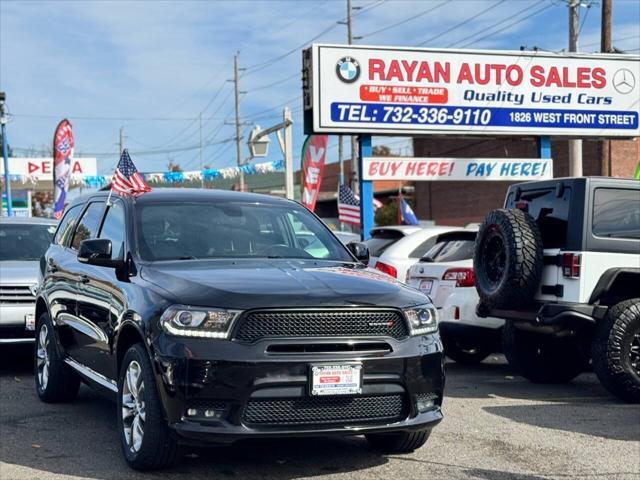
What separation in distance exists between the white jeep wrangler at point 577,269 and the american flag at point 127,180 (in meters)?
3.41

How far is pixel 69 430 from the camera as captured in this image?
7.15 m

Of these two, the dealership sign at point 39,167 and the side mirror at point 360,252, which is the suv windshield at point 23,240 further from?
the dealership sign at point 39,167

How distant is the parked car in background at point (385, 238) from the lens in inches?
467

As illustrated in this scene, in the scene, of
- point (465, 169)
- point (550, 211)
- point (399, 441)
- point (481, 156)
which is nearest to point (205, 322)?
point (399, 441)

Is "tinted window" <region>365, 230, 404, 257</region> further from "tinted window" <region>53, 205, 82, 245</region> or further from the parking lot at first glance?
"tinted window" <region>53, 205, 82, 245</region>

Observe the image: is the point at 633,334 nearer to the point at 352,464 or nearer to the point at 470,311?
the point at 470,311

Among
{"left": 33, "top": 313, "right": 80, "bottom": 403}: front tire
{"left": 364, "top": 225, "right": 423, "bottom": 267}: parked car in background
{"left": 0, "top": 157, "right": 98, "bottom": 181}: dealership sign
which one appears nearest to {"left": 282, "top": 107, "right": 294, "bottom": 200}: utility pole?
{"left": 364, "top": 225, "right": 423, "bottom": 267}: parked car in background

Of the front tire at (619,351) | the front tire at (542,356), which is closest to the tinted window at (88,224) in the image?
the front tire at (542,356)

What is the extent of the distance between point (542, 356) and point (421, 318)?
4257 mm

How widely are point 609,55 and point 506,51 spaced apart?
2.55 meters

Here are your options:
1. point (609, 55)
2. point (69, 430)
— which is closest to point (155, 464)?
point (69, 430)

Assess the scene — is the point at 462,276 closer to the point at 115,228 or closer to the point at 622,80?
the point at 115,228

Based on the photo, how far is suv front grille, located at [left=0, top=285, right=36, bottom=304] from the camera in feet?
32.4

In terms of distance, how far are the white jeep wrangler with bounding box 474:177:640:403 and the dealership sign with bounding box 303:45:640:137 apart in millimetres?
9789
